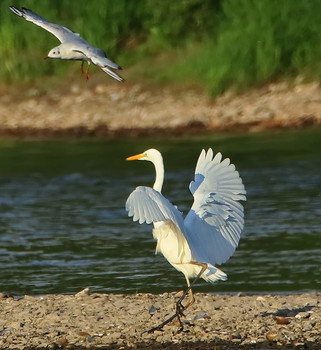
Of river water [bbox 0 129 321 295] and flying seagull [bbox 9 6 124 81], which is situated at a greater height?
flying seagull [bbox 9 6 124 81]

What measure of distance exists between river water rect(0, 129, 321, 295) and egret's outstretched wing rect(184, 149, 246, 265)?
168 centimetres

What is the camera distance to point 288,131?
20.4 m

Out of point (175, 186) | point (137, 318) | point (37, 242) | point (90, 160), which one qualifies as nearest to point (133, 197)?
point (137, 318)

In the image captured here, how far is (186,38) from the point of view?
74.4 feet

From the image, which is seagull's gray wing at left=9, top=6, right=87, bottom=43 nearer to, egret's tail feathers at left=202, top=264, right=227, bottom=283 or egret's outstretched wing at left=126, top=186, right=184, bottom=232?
egret's outstretched wing at left=126, top=186, right=184, bottom=232

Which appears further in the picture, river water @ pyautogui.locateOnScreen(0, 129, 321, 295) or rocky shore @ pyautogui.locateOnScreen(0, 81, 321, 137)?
rocky shore @ pyautogui.locateOnScreen(0, 81, 321, 137)

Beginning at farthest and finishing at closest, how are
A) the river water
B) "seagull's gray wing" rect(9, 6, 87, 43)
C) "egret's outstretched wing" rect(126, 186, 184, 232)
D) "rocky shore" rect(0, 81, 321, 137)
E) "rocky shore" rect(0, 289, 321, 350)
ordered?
"rocky shore" rect(0, 81, 321, 137) → the river water → "seagull's gray wing" rect(9, 6, 87, 43) → "rocky shore" rect(0, 289, 321, 350) → "egret's outstretched wing" rect(126, 186, 184, 232)

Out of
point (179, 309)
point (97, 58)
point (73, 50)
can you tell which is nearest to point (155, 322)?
A: point (179, 309)

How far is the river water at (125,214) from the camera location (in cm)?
1166

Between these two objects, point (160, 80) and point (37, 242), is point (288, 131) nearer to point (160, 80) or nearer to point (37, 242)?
point (160, 80)

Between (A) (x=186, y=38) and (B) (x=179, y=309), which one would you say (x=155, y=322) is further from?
(A) (x=186, y=38)

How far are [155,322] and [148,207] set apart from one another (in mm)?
1194

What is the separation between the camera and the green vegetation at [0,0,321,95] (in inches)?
850

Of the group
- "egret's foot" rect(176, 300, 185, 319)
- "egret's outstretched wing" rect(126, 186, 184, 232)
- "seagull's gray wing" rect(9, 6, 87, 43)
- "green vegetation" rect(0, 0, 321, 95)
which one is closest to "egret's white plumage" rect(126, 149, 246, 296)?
"egret's foot" rect(176, 300, 185, 319)
